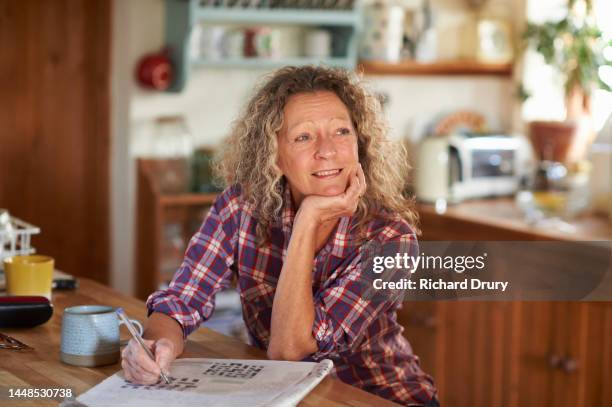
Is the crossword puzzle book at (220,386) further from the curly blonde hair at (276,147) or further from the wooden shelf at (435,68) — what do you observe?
the wooden shelf at (435,68)

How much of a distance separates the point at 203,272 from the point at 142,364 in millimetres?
431

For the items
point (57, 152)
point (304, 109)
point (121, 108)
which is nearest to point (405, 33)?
point (121, 108)

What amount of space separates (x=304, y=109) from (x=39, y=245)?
7.62 ft

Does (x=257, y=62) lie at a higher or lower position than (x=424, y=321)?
higher

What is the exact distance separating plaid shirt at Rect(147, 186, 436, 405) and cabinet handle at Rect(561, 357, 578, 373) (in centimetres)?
121

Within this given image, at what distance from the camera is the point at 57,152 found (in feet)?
12.7

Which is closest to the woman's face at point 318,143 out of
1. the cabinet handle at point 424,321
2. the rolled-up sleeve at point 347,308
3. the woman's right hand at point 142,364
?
the rolled-up sleeve at point 347,308

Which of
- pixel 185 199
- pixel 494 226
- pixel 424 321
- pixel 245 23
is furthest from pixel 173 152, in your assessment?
pixel 494 226

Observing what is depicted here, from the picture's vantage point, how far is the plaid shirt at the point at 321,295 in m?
1.75

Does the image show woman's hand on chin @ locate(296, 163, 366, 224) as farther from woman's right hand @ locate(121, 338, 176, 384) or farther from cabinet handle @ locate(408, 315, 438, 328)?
cabinet handle @ locate(408, 315, 438, 328)

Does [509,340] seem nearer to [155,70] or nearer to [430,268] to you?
[430,268]

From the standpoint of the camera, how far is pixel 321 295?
1.78m

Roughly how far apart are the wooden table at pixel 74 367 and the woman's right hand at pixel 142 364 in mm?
62

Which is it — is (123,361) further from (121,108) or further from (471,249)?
(121,108)
